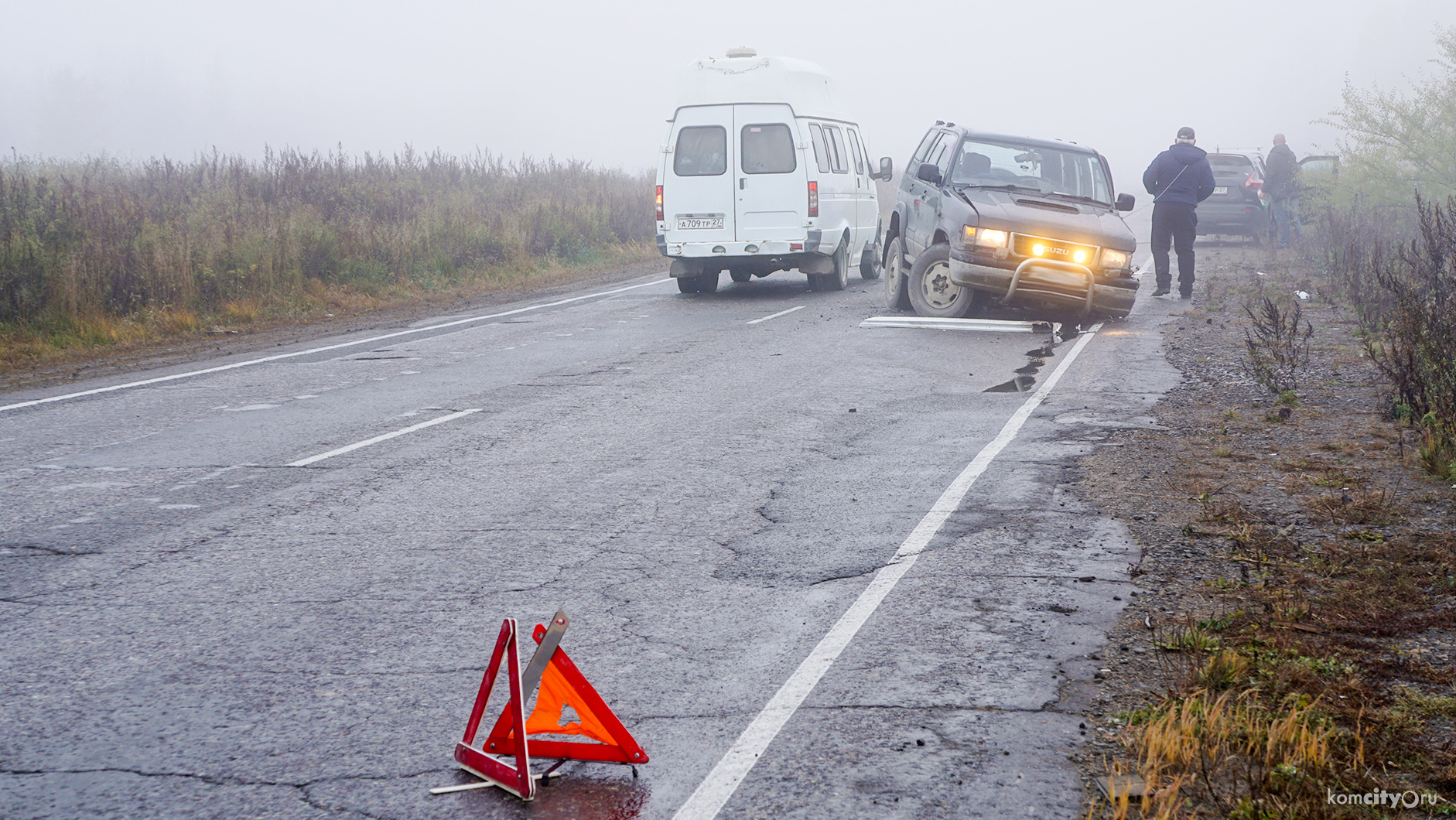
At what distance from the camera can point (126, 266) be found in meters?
13.5

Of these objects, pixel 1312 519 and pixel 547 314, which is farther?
pixel 547 314

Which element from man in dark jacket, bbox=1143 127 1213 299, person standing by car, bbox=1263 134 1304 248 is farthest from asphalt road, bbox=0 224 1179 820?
person standing by car, bbox=1263 134 1304 248

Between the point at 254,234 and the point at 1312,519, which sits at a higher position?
the point at 254,234

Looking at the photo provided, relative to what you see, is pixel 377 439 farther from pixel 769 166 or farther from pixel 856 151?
pixel 856 151

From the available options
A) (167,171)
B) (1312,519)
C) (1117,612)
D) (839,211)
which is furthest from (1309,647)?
(167,171)

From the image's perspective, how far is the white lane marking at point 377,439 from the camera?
22.6 feet

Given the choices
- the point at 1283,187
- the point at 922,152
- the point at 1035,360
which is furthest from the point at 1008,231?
the point at 1283,187

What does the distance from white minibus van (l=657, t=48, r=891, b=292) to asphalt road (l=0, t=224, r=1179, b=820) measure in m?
6.32

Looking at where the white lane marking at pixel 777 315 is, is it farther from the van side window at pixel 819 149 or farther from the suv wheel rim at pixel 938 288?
the van side window at pixel 819 149

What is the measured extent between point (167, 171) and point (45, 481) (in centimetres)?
1640

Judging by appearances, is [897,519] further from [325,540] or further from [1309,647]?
[325,540]

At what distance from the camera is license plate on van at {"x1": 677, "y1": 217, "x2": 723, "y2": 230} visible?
15398 millimetres

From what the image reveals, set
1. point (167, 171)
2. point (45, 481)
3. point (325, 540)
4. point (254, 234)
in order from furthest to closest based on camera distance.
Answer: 1. point (167, 171)
2. point (254, 234)
3. point (45, 481)
4. point (325, 540)

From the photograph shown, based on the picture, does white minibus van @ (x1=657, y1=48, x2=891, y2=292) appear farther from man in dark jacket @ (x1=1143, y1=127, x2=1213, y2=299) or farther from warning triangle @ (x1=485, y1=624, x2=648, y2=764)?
warning triangle @ (x1=485, y1=624, x2=648, y2=764)
